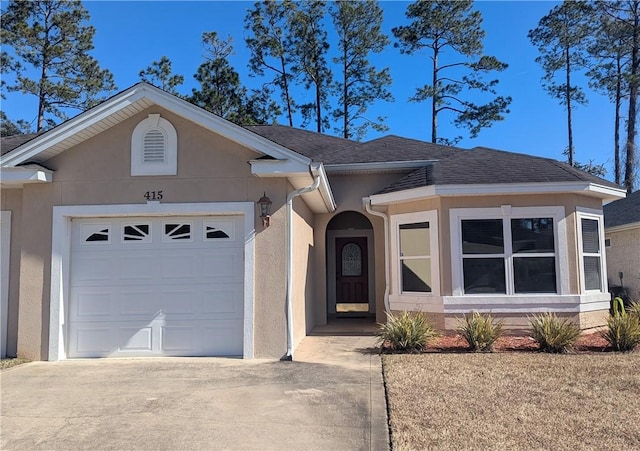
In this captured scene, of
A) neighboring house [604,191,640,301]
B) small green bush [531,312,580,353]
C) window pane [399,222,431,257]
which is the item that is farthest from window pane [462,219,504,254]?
neighboring house [604,191,640,301]

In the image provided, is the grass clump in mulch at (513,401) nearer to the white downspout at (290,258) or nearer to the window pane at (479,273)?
the white downspout at (290,258)

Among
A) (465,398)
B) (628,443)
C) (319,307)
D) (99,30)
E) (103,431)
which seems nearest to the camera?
(628,443)

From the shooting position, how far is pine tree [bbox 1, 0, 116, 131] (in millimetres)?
23734

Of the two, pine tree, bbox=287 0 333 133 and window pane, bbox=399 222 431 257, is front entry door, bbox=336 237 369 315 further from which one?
pine tree, bbox=287 0 333 133

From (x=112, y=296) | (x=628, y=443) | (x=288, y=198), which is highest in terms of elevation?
(x=288, y=198)

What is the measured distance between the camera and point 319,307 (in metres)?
11.8

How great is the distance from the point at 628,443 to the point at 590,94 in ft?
94.4

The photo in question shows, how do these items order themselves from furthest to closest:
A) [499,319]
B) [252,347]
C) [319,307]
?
[319,307]
[499,319]
[252,347]

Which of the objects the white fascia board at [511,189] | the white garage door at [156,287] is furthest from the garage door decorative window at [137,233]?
the white fascia board at [511,189]

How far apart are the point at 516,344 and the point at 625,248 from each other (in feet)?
32.0

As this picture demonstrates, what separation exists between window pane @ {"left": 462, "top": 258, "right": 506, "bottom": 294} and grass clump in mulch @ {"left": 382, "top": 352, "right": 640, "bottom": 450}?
190 centimetres

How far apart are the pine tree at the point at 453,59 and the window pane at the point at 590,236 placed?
56.4 ft

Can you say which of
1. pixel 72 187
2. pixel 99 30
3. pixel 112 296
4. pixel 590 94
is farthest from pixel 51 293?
pixel 590 94

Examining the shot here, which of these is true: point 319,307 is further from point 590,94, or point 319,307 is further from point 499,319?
point 590,94
